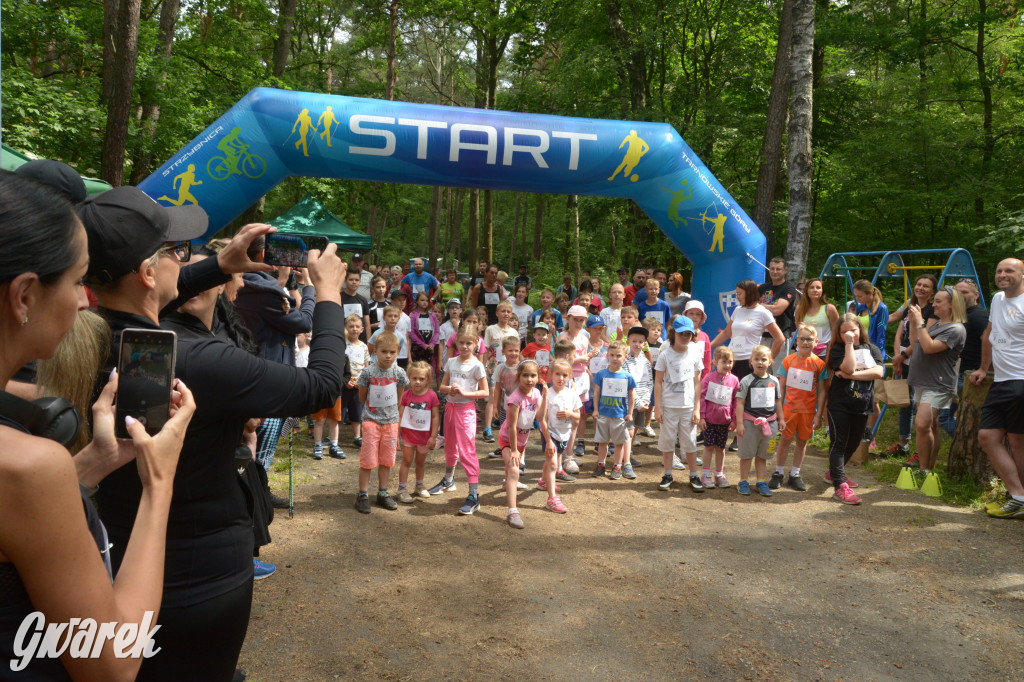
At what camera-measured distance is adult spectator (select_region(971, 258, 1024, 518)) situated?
20.5 feet

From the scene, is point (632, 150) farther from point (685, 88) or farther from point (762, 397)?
point (685, 88)

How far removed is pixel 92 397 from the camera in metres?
1.64

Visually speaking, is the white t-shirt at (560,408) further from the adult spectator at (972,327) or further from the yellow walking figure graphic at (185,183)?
the yellow walking figure graphic at (185,183)

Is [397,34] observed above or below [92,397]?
above

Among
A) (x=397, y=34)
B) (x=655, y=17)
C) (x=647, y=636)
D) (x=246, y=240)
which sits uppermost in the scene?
(x=397, y=34)

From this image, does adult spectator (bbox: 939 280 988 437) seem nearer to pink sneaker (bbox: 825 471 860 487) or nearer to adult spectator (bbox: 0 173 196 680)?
pink sneaker (bbox: 825 471 860 487)

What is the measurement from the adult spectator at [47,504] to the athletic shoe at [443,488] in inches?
223

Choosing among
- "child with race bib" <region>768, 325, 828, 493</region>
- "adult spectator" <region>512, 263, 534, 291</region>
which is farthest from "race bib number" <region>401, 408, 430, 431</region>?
"adult spectator" <region>512, 263, 534, 291</region>

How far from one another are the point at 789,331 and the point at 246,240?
8.75 metres

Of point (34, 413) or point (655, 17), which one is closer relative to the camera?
point (34, 413)

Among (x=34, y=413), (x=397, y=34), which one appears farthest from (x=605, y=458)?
(x=397, y=34)

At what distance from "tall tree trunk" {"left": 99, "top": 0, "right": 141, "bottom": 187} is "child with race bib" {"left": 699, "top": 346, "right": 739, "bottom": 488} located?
813cm

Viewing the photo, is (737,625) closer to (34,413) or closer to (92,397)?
(92,397)

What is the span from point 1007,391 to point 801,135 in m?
6.30
